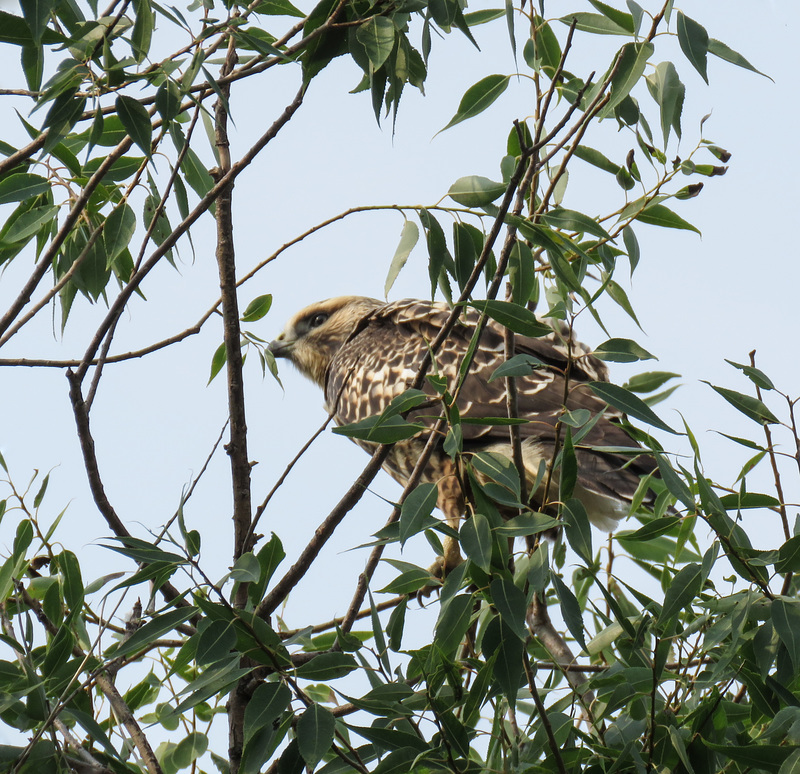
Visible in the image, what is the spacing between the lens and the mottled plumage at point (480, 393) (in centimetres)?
366

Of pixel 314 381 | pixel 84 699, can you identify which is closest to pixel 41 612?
pixel 84 699

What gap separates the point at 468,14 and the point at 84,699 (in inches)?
75.2

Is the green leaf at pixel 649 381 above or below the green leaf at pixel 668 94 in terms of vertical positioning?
below

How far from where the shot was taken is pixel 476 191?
82.9 inches

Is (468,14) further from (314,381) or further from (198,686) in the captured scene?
(314,381)

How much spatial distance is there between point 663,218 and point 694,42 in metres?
0.58

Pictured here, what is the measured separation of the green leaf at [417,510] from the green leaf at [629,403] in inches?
15.6

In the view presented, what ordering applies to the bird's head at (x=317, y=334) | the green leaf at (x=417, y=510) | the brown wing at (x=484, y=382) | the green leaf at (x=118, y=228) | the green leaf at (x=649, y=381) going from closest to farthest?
the green leaf at (x=417, y=510), the green leaf at (x=118, y=228), the green leaf at (x=649, y=381), the brown wing at (x=484, y=382), the bird's head at (x=317, y=334)

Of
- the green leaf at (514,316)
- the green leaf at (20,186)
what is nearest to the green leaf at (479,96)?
the green leaf at (514,316)

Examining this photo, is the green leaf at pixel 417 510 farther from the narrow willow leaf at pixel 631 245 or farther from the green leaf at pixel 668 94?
the green leaf at pixel 668 94

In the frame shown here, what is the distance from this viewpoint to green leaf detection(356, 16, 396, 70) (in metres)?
2.05

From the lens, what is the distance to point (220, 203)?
7.81 ft

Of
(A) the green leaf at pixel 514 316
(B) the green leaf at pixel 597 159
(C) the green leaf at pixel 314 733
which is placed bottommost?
(C) the green leaf at pixel 314 733

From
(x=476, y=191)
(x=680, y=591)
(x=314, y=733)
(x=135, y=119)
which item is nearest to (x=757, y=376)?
(x=680, y=591)
